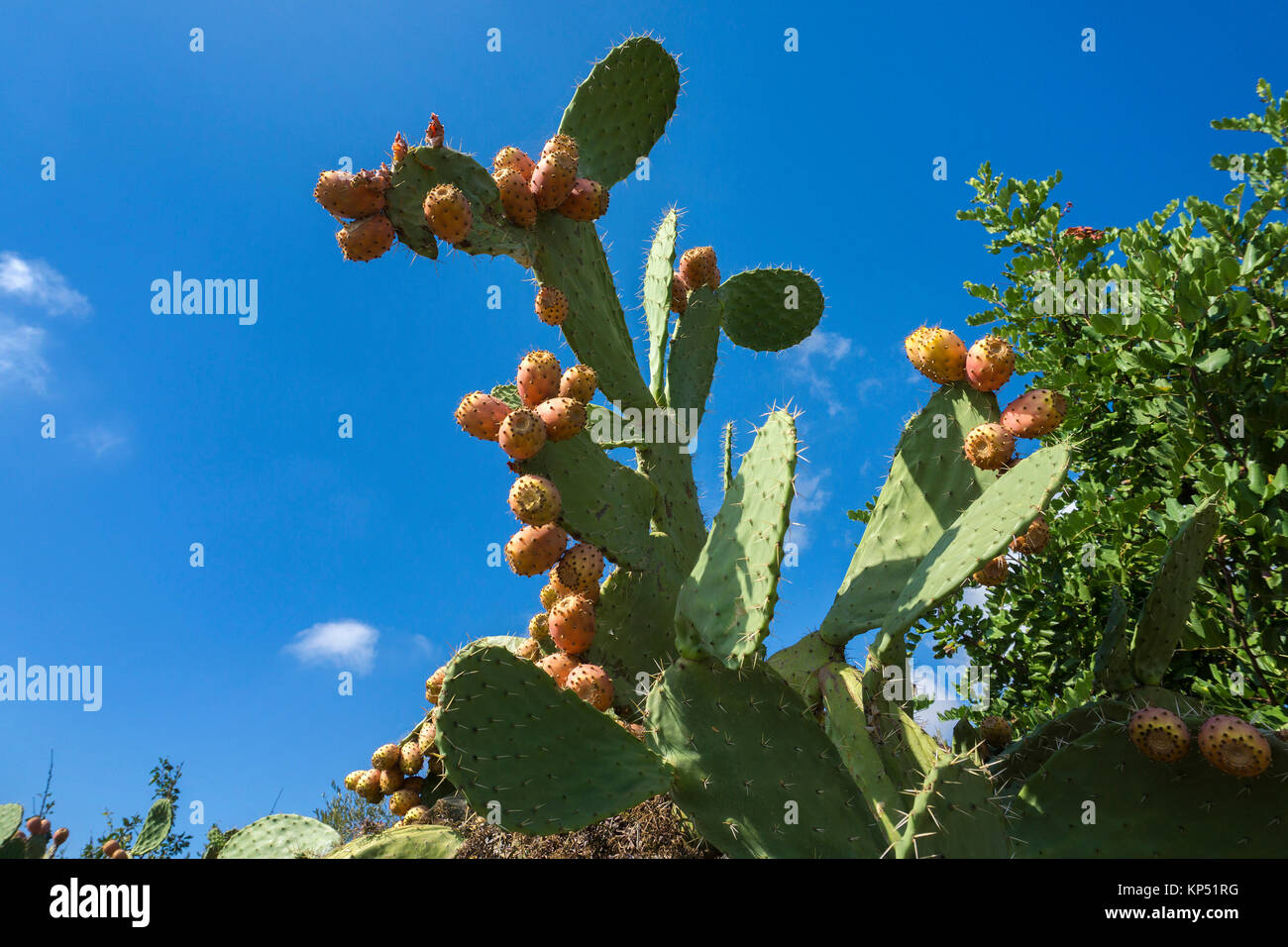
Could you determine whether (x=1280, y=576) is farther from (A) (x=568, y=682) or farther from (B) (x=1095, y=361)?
(A) (x=568, y=682)

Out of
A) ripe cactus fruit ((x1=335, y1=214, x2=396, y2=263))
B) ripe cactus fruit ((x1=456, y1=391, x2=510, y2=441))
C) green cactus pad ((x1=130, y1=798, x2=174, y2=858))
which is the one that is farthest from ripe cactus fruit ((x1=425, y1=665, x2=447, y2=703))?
green cactus pad ((x1=130, y1=798, x2=174, y2=858))

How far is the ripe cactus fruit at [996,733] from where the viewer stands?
232 centimetres

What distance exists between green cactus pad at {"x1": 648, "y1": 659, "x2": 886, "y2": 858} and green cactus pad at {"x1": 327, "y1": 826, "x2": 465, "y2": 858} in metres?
0.80

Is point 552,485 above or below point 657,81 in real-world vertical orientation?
below

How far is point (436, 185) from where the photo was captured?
235 centimetres

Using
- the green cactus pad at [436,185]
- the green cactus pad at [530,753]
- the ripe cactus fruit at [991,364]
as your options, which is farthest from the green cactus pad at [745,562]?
the green cactus pad at [436,185]

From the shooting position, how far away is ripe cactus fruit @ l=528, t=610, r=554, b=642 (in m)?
2.50

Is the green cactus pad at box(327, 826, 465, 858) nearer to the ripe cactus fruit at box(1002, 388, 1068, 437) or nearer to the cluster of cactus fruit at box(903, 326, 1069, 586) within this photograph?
the cluster of cactus fruit at box(903, 326, 1069, 586)

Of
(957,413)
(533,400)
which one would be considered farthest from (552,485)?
(957,413)

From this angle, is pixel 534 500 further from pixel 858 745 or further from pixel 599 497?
pixel 858 745

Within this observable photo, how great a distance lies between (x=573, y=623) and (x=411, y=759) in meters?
0.91

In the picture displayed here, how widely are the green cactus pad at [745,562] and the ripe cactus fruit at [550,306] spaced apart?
2.88 feet
